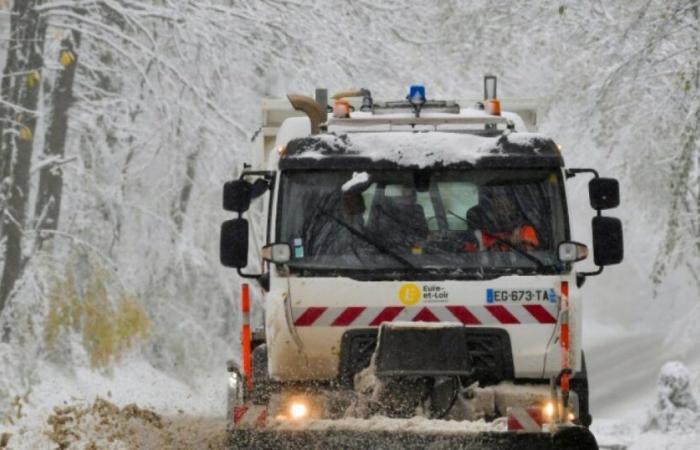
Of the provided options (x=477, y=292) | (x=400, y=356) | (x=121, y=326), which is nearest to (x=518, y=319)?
(x=477, y=292)

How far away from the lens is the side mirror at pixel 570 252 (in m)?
8.19

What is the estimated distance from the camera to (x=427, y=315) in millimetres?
8156

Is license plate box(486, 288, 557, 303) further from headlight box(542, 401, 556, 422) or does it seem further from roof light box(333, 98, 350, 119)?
roof light box(333, 98, 350, 119)

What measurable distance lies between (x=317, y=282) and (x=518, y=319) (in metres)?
1.13

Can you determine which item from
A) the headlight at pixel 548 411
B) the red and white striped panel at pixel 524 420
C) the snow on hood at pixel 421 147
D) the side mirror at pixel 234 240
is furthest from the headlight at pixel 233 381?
the red and white striped panel at pixel 524 420

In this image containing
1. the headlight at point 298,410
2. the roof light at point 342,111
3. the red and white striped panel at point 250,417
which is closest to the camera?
the red and white striped panel at point 250,417

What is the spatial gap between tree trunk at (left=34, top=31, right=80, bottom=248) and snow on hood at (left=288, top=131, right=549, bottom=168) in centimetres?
918

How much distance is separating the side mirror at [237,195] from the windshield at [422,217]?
0.97ft

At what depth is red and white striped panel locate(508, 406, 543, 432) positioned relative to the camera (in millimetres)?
7199

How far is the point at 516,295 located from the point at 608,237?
2.23 feet

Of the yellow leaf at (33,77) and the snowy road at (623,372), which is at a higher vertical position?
the yellow leaf at (33,77)

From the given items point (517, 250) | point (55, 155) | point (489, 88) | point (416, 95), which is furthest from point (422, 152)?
point (55, 155)

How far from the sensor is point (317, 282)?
8234mm

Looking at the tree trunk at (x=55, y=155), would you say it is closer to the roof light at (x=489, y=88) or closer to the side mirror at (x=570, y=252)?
the roof light at (x=489, y=88)
